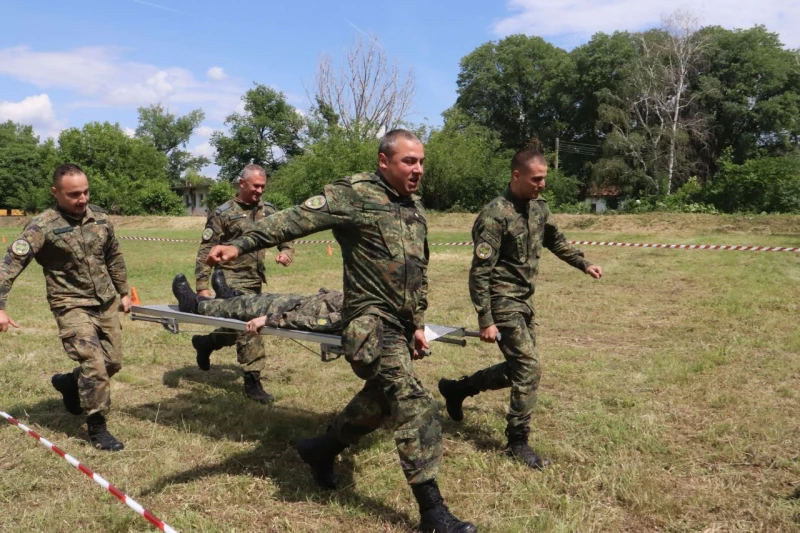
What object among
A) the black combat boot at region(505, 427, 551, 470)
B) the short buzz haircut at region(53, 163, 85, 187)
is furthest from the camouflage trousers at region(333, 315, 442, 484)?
the short buzz haircut at region(53, 163, 85, 187)

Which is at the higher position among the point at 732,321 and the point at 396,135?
the point at 396,135

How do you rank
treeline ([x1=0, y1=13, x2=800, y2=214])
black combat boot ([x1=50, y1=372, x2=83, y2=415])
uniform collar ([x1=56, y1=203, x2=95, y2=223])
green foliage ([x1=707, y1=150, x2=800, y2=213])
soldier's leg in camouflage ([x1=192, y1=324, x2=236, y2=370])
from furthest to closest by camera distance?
treeline ([x1=0, y1=13, x2=800, y2=214]) → green foliage ([x1=707, y1=150, x2=800, y2=213]) → soldier's leg in camouflage ([x1=192, y1=324, x2=236, y2=370]) → black combat boot ([x1=50, y1=372, x2=83, y2=415]) → uniform collar ([x1=56, y1=203, x2=95, y2=223])

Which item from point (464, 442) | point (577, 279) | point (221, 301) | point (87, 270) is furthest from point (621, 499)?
point (577, 279)

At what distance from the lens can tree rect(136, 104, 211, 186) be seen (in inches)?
3410

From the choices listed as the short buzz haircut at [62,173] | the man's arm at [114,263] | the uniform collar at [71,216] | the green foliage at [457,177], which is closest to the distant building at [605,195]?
the green foliage at [457,177]

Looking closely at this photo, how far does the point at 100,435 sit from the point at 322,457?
6.46 ft

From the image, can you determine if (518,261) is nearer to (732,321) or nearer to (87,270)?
Result: (87,270)

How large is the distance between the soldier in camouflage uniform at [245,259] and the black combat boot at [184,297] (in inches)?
9.1

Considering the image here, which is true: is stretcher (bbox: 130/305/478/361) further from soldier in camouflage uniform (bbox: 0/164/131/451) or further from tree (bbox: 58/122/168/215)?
tree (bbox: 58/122/168/215)

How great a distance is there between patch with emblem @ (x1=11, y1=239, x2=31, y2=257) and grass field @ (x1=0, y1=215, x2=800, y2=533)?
1.44 meters

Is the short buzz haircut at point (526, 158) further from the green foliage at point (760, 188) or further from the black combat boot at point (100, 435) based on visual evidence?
the green foliage at point (760, 188)

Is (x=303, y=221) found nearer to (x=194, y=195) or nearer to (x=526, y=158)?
(x=526, y=158)

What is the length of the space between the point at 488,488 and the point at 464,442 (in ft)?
2.52

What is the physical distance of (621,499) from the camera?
379 cm
